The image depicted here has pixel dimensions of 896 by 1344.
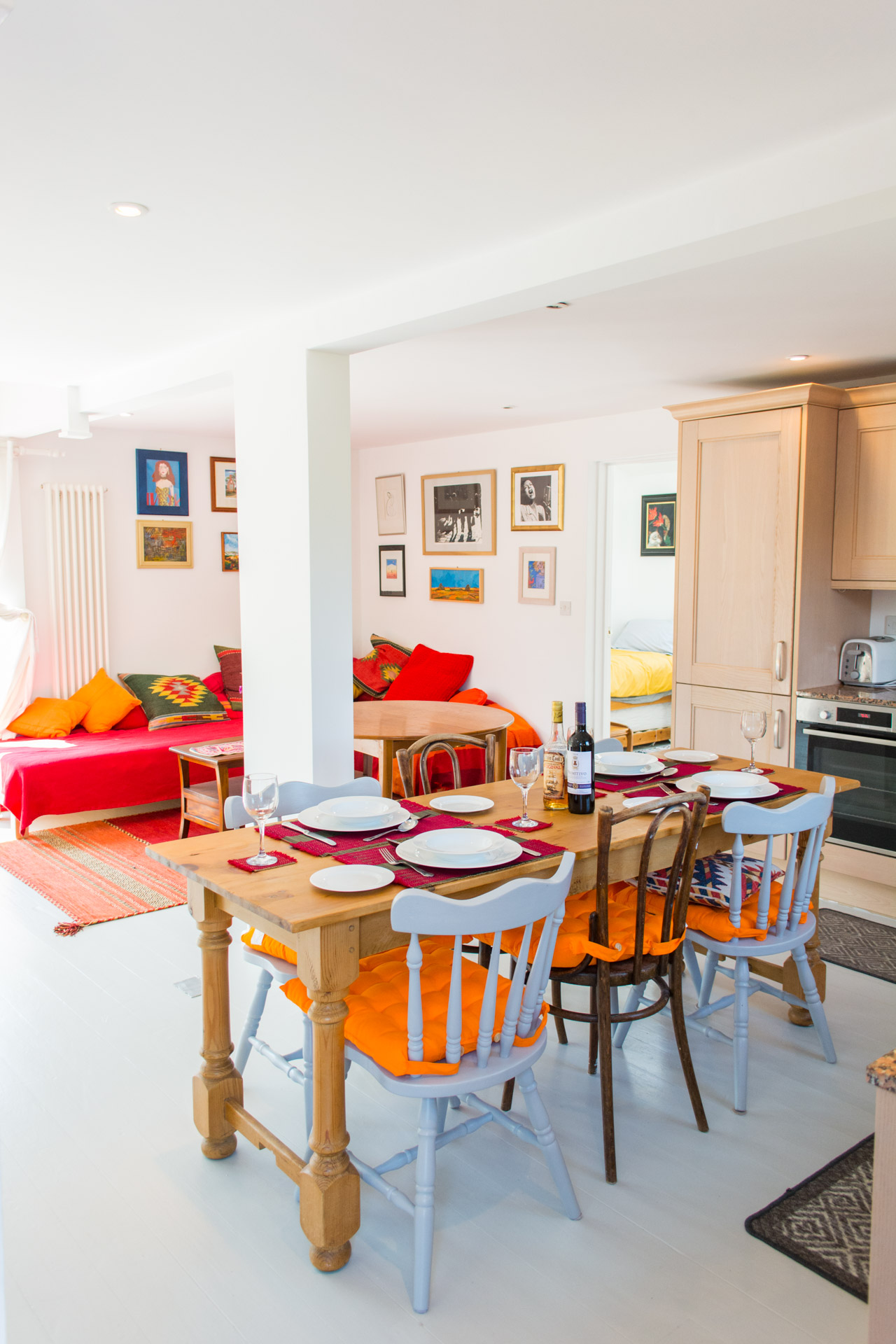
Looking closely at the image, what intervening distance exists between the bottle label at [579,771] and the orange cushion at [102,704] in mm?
4326

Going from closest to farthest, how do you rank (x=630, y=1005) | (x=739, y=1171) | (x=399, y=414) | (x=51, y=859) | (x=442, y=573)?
(x=739, y=1171), (x=630, y=1005), (x=51, y=859), (x=399, y=414), (x=442, y=573)

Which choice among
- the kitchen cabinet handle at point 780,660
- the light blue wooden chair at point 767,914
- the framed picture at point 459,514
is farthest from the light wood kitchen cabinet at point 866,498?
the framed picture at point 459,514

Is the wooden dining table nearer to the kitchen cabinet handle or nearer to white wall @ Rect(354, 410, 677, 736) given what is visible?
the kitchen cabinet handle

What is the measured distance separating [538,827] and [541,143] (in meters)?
1.60

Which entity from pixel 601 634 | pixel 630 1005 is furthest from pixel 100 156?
pixel 601 634

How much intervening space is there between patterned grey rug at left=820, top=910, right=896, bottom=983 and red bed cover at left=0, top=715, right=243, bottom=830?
3.53 m

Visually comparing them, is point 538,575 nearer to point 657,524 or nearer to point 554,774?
point 657,524

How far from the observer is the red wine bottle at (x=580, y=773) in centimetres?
254

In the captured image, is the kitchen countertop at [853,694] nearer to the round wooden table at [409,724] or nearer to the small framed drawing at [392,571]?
the round wooden table at [409,724]

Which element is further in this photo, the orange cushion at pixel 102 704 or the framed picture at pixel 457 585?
the framed picture at pixel 457 585

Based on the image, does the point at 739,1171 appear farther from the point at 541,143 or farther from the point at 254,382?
the point at 254,382

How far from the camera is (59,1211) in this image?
6.97ft

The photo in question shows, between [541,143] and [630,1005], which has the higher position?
[541,143]

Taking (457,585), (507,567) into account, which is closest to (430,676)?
(457,585)
